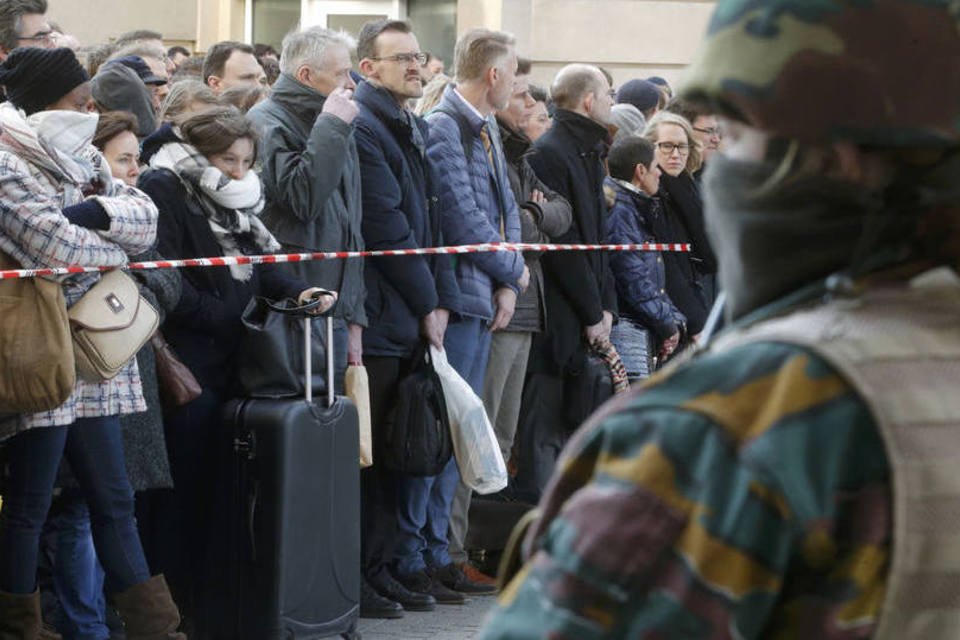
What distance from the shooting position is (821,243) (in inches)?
71.9

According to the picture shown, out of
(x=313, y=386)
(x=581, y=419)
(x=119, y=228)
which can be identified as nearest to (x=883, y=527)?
(x=119, y=228)

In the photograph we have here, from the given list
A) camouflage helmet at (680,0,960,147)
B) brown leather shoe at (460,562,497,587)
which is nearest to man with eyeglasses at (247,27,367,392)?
brown leather shoe at (460,562,497,587)

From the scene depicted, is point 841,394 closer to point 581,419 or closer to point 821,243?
point 821,243

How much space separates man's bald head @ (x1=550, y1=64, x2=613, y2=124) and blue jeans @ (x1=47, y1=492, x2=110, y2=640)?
12.1 ft

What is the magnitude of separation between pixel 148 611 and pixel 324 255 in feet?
5.34

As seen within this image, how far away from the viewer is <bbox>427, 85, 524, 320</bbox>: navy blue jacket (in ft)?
27.4

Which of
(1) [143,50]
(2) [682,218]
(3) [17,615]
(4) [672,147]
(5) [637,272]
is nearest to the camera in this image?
(3) [17,615]

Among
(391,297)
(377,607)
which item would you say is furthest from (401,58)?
(377,607)

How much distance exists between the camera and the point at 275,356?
6.71 meters

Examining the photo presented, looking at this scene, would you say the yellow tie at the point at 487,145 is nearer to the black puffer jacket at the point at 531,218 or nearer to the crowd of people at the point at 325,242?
the crowd of people at the point at 325,242

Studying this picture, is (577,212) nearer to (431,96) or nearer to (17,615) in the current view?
(431,96)

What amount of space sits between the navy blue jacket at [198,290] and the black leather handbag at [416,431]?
1.09 meters

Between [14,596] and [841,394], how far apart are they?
4.93m

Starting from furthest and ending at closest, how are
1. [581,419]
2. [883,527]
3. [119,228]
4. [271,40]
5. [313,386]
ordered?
[271,40] → [581,419] → [313,386] → [119,228] → [883,527]
